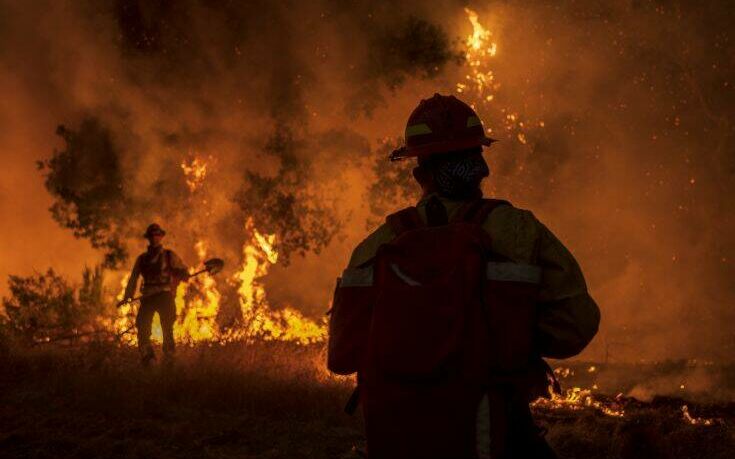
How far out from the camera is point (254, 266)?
14.3 meters

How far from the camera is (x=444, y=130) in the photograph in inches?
95.0

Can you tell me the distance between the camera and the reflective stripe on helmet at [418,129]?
2.43 metres

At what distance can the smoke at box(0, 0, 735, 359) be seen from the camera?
15.0m

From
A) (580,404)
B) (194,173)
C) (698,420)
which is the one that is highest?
(194,173)

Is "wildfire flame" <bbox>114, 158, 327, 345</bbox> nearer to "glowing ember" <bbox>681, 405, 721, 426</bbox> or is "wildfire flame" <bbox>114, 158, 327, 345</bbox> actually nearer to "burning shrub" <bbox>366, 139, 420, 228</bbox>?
"burning shrub" <bbox>366, 139, 420, 228</bbox>

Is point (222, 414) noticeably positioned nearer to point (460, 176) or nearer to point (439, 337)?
point (460, 176)

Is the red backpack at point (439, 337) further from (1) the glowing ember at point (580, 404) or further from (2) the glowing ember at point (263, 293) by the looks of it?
(2) the glowing ember at point (263, 293)

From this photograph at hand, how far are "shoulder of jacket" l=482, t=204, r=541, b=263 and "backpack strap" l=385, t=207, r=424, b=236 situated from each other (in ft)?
0.70

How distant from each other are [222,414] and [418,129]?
517 cm

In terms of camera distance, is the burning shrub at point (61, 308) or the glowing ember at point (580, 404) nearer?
the glowing ember at point (580, 404)

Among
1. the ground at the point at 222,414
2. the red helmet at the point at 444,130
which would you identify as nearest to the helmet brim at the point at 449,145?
the red helmet at the point at 444,130

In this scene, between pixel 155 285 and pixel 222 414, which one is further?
pixel 155 285

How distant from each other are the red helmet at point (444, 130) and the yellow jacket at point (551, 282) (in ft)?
1.03

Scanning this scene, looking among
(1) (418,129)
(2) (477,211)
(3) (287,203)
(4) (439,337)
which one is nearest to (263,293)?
(3) (287,203)
